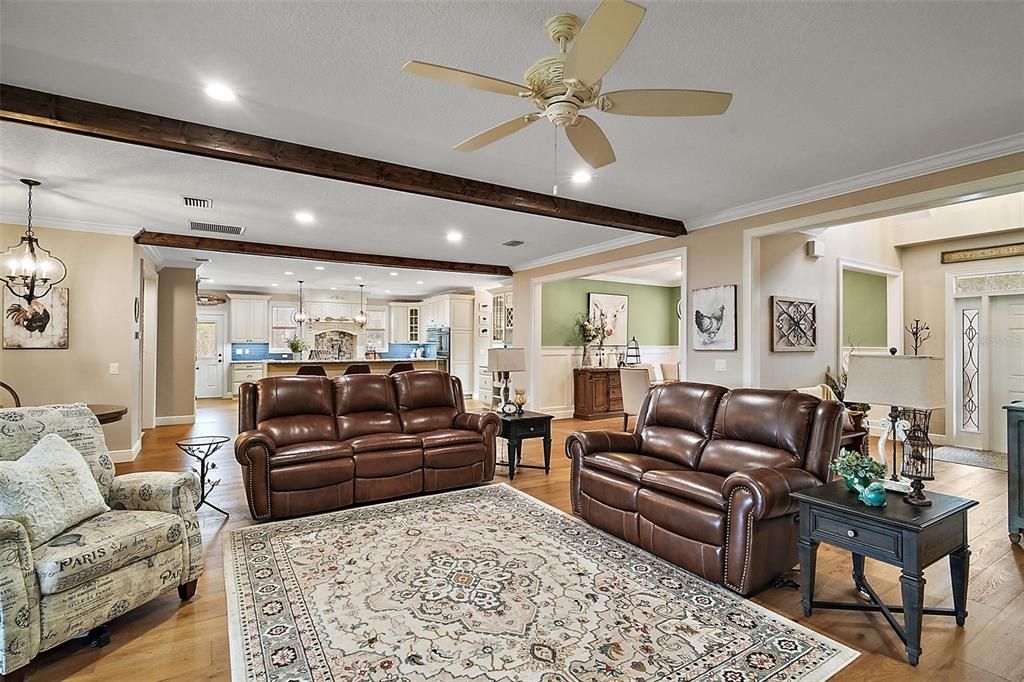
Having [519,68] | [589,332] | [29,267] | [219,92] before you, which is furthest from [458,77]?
[589,332]

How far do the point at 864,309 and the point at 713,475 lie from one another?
5643mm

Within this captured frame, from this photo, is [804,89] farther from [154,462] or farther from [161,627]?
[154,462]

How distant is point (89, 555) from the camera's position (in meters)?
2.16

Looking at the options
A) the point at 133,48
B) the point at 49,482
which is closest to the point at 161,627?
the point at 49,482

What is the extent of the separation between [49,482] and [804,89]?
13.8ft

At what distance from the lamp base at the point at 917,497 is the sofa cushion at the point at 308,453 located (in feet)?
11.9

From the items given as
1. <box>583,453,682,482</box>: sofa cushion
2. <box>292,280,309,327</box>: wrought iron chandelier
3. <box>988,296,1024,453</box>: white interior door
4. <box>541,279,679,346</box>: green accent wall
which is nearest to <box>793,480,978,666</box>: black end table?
<box>583,453,682,482</box>: sofa cushion

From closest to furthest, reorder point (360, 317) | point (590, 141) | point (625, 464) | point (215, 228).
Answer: point (590, 141)
point (625, 464)
point (215, 228)
point (360, 317)

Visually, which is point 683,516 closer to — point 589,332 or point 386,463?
point 386,463

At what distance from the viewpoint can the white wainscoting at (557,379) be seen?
8.95 m

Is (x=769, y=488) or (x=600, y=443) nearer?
(x=769, y=488)

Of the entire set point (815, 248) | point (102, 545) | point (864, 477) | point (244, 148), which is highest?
point (244, 148)

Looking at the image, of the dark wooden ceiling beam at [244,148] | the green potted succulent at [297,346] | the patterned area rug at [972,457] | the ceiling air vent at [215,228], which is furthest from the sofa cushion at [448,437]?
the green potted succulent at [297,346]

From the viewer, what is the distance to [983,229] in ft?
20.8
